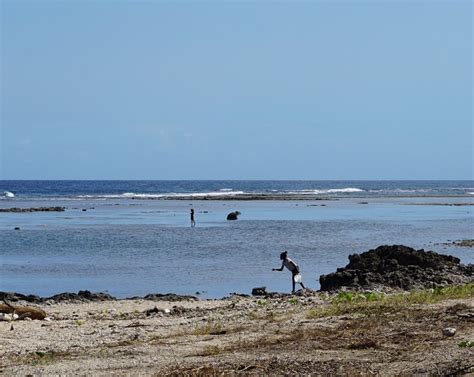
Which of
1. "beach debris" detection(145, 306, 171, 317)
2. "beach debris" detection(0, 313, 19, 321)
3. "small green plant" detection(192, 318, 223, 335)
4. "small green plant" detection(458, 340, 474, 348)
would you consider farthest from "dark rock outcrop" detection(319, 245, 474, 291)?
"small green plant" detection(458, 340, 474, 348)

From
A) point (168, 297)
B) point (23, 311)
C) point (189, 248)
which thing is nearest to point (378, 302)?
point (168, 297)

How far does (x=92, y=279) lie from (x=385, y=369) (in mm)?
16132

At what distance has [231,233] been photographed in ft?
140

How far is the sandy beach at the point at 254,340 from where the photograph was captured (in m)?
10.8

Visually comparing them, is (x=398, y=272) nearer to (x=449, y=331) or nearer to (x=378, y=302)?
(x=378, y=302)

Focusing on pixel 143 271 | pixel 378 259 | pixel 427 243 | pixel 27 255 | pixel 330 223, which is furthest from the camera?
pixel 330 223

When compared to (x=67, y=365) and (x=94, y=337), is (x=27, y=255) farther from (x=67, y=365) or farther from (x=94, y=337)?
(x=67, y=365)

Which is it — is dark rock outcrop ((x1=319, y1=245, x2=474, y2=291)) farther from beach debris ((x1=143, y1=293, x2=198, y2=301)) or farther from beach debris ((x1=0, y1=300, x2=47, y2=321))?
beach debris ((x1=0, y1=300, x2=47, y2=321))

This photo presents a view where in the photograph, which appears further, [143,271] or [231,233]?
[231,233]

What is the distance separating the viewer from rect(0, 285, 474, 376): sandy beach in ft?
35.3

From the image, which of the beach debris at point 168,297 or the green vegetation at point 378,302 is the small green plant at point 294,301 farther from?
the beach debris at point 168,297

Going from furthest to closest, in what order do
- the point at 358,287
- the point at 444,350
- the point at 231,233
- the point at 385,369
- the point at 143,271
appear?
1. the point at 231,233
2. the point at 143,271
3. the point at 358,287
4. the point at 444,350
5. the point at 385,369

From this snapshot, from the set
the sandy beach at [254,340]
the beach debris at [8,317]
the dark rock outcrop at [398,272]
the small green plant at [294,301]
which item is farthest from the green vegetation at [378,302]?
the beach debris at [8,317]

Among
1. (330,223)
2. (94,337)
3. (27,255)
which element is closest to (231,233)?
(330,223)
